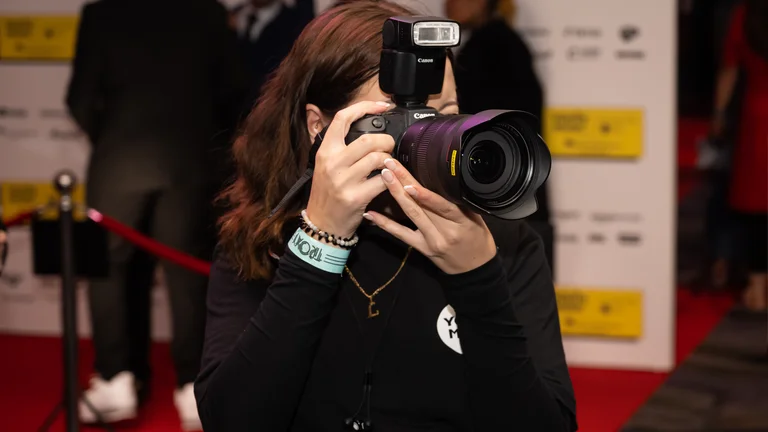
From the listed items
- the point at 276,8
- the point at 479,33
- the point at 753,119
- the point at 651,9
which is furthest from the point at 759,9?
the point at 276,8

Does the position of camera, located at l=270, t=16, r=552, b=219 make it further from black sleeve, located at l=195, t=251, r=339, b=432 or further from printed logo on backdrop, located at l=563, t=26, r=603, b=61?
printed logo on backdrop, located at l=563, t=26, r=603, b=61

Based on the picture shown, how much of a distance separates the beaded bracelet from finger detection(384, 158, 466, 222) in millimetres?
118

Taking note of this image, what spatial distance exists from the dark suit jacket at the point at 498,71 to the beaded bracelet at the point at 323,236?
254 cm

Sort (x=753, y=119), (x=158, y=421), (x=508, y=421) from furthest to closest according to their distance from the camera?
(x=753, y=119), (x=158, y=421), (x=508, y=421)

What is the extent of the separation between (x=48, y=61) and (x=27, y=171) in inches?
20.0

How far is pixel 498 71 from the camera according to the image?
389 centimetres

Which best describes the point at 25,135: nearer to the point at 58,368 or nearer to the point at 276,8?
the point at 58,368

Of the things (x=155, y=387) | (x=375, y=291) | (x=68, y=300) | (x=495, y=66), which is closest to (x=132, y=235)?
(x=68, y=300)

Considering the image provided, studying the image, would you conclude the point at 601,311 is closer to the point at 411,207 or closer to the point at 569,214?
the point at 569,214

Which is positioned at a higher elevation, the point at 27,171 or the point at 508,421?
the point at 508,421

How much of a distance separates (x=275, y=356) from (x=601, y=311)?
9.95 ft

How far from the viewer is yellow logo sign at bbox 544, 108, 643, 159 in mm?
4059

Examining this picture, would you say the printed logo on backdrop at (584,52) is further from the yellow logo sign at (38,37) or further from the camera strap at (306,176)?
the camera strap at (306,176)

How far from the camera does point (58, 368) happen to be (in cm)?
427
